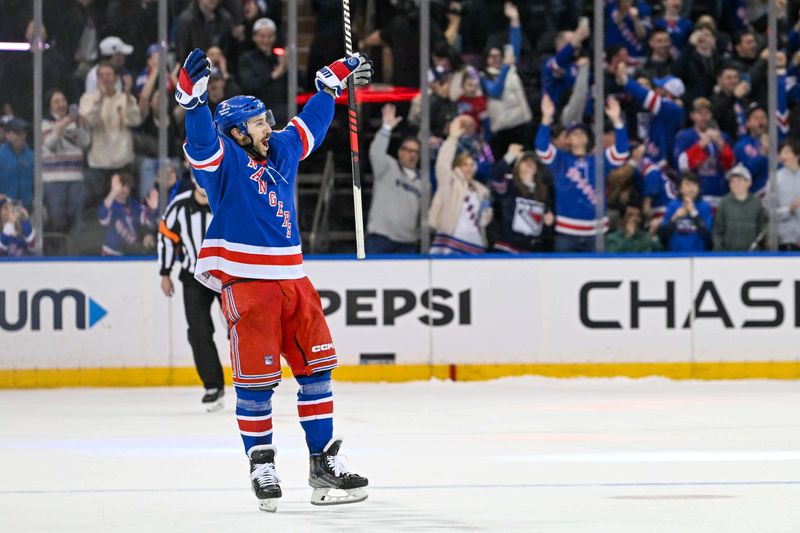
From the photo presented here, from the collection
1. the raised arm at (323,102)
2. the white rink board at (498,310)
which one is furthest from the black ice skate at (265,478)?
the white rink board at (498,310)

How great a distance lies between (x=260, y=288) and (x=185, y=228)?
383cm

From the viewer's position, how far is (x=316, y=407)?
5.61m

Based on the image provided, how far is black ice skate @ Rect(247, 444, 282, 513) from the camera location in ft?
17.5

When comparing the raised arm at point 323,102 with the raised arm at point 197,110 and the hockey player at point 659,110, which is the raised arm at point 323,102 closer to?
the raised arm at point 197,110

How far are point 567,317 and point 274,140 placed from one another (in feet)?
18.6

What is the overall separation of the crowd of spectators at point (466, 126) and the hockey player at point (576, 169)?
10mm

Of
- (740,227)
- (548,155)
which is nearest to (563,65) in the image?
(548,155)

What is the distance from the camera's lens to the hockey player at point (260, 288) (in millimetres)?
5523

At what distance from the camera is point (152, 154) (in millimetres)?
11500

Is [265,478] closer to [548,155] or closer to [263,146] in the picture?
[263,146]

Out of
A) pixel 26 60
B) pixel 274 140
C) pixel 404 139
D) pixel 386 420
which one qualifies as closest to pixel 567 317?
pixel 404 139

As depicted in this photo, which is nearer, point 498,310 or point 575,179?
point 498,310

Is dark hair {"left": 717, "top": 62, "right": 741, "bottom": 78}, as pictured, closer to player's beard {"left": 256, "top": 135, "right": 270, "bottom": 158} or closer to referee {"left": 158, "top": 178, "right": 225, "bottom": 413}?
referee {"left": 158, "top": 178, "right": 225, "bottom": 413}

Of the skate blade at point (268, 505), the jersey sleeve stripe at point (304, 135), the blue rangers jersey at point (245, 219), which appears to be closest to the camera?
the skate blade at point (268, 505)
